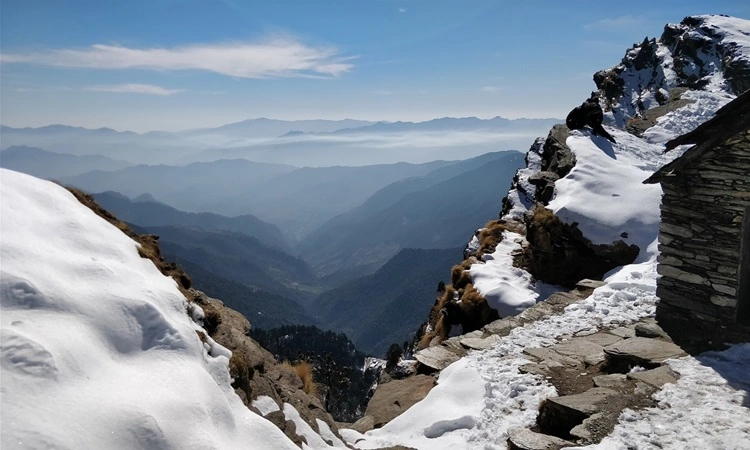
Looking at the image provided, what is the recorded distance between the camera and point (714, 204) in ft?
37.7

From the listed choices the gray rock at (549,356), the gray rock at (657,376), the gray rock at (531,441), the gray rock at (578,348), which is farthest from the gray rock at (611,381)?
the gray rock at (531,441)

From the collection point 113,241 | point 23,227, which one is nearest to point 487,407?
point 113,241

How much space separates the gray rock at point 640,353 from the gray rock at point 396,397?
4900mm

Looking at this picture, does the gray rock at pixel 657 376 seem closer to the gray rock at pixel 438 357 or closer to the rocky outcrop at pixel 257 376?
the gray rock at pixel 438 357

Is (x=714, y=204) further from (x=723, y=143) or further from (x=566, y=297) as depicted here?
(x=566, y=297)

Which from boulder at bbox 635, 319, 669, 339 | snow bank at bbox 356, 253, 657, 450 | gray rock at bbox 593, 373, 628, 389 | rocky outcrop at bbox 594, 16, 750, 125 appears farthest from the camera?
rocky outcrop at bbox 594, 16, 750, 125

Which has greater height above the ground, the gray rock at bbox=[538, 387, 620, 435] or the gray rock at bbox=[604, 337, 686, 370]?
the gray rock at bbox=[604, 337, 686, 370]

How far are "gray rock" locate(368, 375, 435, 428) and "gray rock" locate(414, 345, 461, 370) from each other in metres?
0.55

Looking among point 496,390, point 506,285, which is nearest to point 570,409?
point 496,390

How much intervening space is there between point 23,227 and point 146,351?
2526mm

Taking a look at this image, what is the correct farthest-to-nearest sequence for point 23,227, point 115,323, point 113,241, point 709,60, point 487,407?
point 709,60
point 487,407
point 113,241
point 23,227
point 115,323

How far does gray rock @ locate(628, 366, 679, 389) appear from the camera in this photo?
30.8ft

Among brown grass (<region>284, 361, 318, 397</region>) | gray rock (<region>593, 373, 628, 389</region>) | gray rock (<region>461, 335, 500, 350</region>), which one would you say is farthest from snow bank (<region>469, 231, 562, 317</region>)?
brown grass (<region>284, 361, 318, 397</region>)

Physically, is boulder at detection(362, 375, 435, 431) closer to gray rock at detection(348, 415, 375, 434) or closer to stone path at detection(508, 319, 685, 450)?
gray rock at detection(348, 415, 375, 434)
